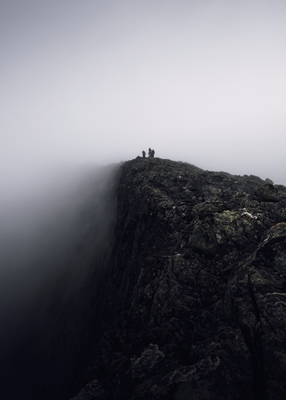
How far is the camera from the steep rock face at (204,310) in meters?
11.9

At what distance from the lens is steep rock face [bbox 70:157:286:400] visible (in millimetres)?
11930

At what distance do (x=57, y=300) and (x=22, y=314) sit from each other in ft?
55.6

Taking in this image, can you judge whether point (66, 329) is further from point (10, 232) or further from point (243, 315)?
point (10, 232)

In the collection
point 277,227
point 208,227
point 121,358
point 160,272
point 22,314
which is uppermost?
point 277,227

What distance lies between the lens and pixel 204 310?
54.1ft

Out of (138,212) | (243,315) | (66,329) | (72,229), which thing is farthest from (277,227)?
(72,229)

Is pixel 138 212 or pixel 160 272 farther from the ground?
pixel 138 212

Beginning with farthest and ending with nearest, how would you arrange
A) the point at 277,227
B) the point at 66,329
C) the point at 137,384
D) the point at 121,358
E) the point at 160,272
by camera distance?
the point at 66,329 → the point at 160,272 → the point at 277,227 → the point at 121,358 → the point at 137,384

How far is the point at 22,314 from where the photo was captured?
58688 millimetres

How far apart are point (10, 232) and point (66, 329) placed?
66.1m

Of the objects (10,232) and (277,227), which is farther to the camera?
(10,232)

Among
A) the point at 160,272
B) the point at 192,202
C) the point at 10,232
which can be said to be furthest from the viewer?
the point at 10,232

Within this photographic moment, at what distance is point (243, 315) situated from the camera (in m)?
13.8

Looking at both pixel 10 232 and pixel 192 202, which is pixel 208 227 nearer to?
pixel 192 202
